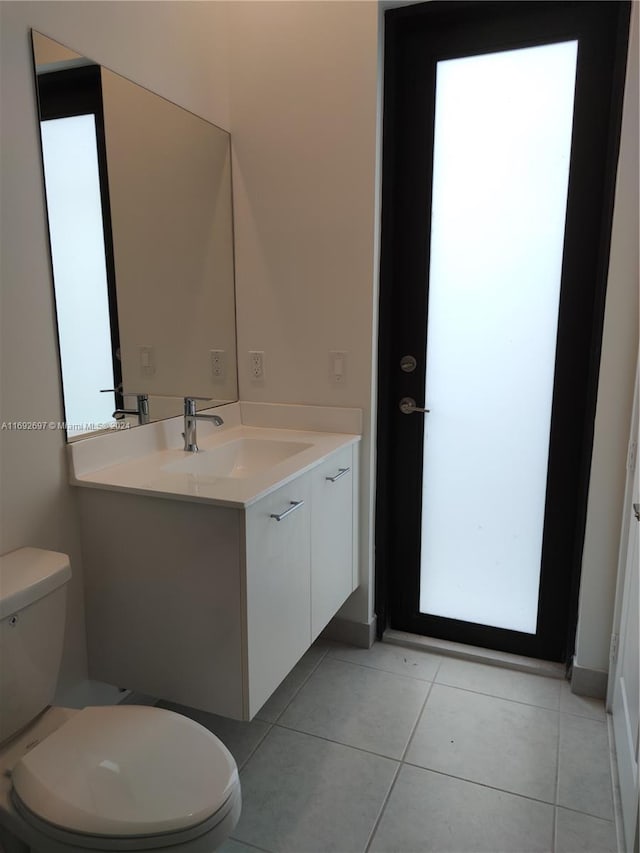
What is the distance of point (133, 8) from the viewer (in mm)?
1800

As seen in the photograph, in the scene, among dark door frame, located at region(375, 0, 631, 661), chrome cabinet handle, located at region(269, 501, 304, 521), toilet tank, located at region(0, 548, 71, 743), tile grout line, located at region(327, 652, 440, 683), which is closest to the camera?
toilet tank, located at region(0, 548, 71, 743)

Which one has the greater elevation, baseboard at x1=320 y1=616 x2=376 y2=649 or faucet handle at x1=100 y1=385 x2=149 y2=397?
faucet handle at x1=100 y1=385 x2=149 y2=397

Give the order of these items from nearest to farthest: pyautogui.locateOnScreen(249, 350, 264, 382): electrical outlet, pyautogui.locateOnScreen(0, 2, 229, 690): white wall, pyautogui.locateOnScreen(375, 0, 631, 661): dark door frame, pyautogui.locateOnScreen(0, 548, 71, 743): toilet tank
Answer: pyautogui.locateOnScreen(0, 548, 71, 743): toilet tank < pyautogui.locateOnScreen(0, 2, 229, 690): white wall < pyautogui.locateOnScreen(375, 0, 631, 661): dark door frame < pyautogui.locateOnScreen(249, 350, 264, 382): electrical outlet

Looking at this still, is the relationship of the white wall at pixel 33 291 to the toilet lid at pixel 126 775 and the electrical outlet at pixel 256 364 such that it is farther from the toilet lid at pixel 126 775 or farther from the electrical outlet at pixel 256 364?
the electrical outlet at pixel 256 364

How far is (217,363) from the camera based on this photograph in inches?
94.1

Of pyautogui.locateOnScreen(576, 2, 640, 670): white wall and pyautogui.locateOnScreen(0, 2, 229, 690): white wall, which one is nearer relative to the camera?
pyautogui.locateOnScreen(0, 2, 229, 690): white wall

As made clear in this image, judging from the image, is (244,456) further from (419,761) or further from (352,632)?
(419,761)

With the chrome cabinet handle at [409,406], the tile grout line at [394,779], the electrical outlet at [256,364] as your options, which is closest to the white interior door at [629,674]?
the tile grout line at [394,779]

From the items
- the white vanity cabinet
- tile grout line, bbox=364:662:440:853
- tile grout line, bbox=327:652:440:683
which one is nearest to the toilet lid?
the white vanity cabinet

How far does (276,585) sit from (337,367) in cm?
93

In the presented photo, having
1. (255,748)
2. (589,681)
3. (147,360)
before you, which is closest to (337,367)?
(147,360)

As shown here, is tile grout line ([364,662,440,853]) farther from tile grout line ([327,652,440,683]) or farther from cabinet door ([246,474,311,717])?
cabinet door ([246,474,311,717])

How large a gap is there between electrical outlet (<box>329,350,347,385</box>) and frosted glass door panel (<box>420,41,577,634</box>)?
0.33 m

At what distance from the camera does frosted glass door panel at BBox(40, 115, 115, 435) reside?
1.60 meters
